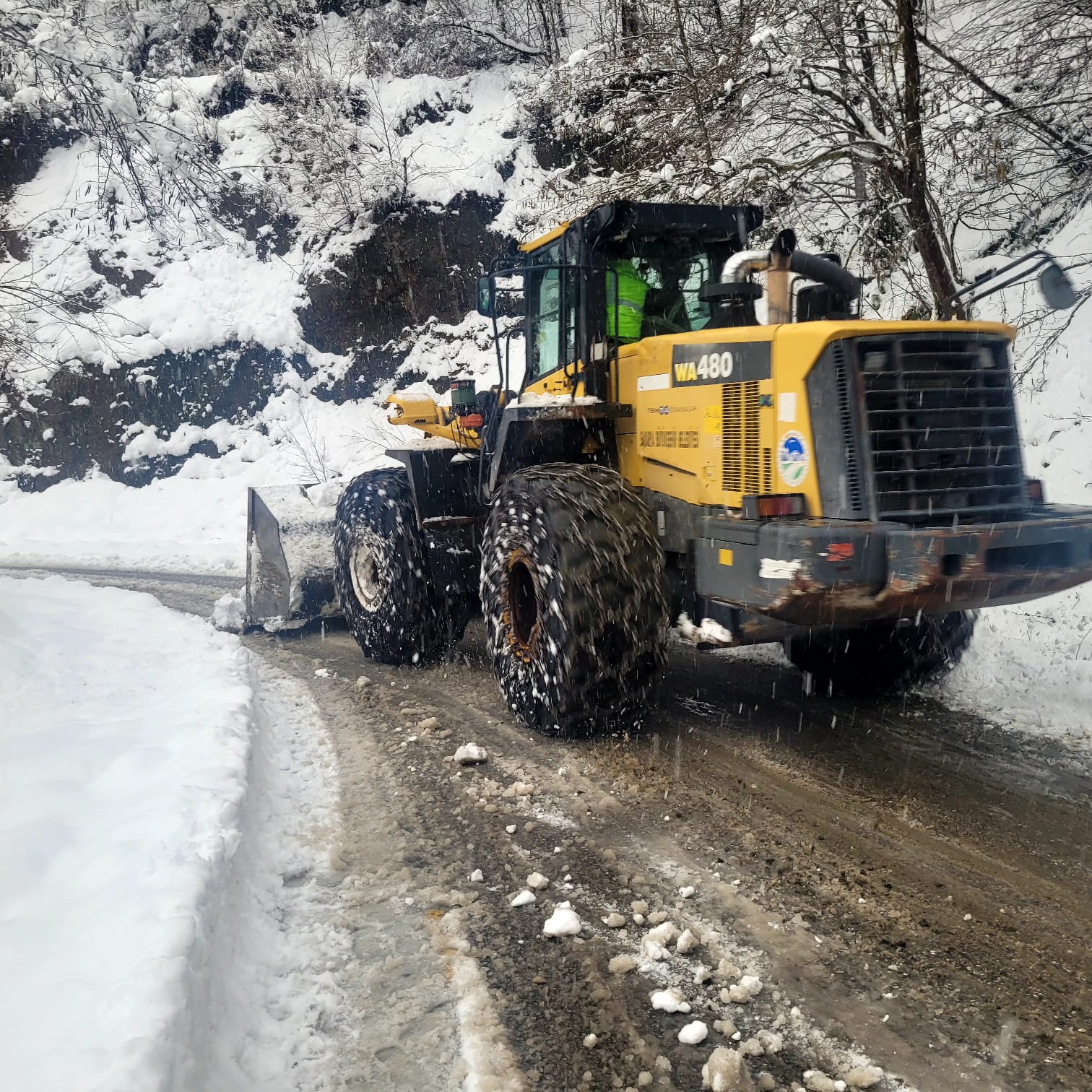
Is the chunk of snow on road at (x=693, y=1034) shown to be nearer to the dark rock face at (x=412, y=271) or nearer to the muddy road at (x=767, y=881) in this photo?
the muddy road at (x=767, y=881)

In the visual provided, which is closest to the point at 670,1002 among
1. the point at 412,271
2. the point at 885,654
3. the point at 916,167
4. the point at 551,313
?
the point at 885,654

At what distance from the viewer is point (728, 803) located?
13.6 ft

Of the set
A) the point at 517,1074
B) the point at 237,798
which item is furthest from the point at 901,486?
the point at 237,798

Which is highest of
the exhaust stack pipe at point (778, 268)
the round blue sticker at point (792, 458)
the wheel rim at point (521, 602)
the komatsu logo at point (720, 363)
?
the exhaust stack pipe at point (778, 268)

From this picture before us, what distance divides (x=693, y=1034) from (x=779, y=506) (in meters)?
2.37

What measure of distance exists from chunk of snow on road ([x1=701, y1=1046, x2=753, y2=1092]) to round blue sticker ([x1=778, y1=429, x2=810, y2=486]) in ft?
8.28

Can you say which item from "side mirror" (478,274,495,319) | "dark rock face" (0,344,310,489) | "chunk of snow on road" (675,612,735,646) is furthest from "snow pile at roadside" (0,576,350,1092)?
"dark rock face" (0,344,310,489)

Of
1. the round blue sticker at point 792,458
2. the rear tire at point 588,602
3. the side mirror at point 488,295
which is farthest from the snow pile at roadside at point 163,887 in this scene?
the side mirror at point 488,295

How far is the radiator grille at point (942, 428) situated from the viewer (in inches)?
160

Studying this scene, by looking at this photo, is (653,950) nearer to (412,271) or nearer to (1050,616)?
(1050,616)

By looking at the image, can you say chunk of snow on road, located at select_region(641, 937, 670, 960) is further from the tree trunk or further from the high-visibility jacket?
the tree trunk

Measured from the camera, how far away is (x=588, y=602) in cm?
454

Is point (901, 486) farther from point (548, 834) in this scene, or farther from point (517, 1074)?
A: point (517, 1074)

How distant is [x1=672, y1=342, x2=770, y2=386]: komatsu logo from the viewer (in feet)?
14.2
